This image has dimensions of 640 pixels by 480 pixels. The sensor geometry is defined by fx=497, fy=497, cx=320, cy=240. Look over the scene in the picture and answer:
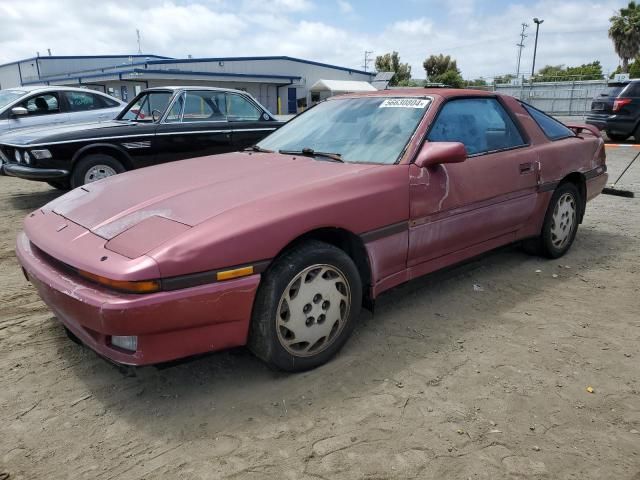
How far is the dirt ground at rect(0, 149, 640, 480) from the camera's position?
2020 mm

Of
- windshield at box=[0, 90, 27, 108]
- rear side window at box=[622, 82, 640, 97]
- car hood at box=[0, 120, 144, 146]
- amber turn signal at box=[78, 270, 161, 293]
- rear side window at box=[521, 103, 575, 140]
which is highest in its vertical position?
rear side window at box=[622, 82, 640, 97]

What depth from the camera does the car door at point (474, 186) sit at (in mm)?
3111

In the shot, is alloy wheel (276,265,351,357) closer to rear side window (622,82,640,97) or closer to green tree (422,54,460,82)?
rear side window (622,82,640,97)

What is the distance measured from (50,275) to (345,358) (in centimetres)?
159

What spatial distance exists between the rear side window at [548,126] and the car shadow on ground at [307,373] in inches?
56.6

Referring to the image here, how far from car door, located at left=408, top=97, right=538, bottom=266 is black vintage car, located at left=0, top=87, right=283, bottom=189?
4331 millimetres

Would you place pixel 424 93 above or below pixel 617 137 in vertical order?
above

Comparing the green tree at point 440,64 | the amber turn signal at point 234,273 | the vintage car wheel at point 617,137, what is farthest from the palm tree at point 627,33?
the amber turn signal at point 234,273

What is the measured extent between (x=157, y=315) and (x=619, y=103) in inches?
581

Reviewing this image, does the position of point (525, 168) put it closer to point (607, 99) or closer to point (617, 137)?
point (607, 99)

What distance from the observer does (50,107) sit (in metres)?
8.74

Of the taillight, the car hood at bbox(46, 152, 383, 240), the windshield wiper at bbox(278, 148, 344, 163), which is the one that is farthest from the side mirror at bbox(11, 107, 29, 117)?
the taillight

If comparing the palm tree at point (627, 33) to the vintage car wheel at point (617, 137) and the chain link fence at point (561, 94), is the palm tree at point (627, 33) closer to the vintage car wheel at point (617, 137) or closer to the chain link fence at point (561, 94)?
the chain link fence at point (561, 94)

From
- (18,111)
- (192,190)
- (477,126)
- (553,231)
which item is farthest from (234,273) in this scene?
(18,111)
